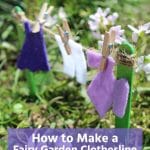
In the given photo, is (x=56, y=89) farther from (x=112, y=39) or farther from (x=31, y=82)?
(x=112, y=39)

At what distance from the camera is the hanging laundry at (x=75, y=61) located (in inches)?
50.8

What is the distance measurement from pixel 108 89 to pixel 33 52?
0.29 m

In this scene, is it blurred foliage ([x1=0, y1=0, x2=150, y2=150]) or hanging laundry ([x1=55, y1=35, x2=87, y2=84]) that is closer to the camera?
hanging laundry ([x1=55, y1=35, x2=87, y2=84])

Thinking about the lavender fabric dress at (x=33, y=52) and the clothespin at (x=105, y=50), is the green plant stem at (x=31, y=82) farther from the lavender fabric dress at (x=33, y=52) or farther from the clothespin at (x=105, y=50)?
the clothespin at (x=105, y=50)

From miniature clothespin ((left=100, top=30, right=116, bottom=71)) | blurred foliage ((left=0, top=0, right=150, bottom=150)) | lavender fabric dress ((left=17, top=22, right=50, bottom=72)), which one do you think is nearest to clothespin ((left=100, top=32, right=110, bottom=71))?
miniature clothespin ((left=100, top=30, right=116, bottom=71))

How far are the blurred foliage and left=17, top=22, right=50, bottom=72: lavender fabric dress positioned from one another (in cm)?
10

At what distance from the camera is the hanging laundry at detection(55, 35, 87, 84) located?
4.24 feet

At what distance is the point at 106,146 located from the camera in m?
1.20

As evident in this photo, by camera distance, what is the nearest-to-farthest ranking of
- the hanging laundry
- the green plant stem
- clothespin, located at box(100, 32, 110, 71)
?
clothespin, located at box(100, 32, 110, 71) < the hanging laundry < the green plant stem

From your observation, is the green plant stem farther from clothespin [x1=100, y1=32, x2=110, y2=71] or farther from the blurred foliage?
clothespin [x1=100, y1=32, x2=110, y2=71]

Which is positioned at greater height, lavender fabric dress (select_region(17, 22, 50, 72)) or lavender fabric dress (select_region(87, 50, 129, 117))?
lavender fabric dress (select_region(17, 22, 50, 72))

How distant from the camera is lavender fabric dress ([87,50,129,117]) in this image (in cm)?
120

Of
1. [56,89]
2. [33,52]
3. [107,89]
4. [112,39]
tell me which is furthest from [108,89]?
[56,89]

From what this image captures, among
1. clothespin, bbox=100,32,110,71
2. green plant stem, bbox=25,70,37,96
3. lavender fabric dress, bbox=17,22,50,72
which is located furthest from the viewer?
green plant stem, bbox=25,70,37,96
